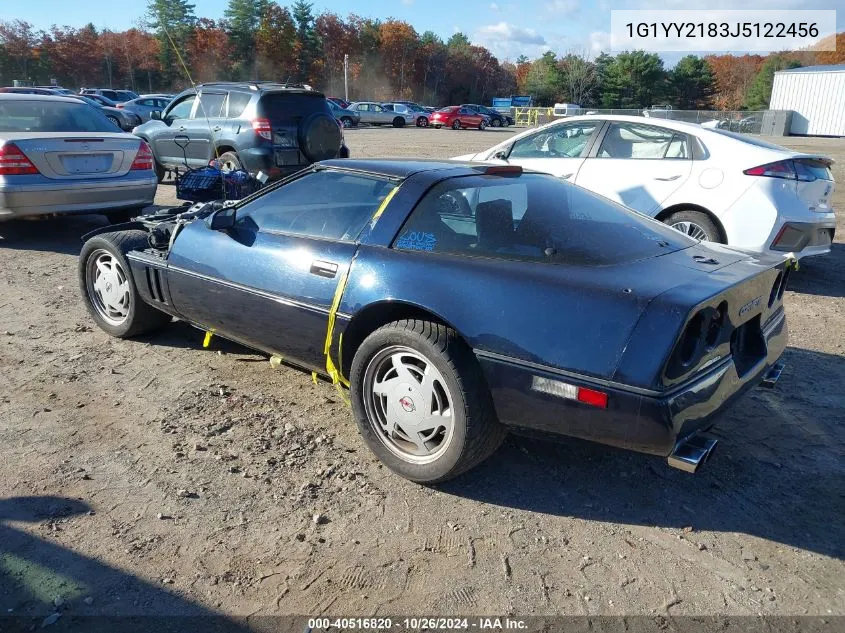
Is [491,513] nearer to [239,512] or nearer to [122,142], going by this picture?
[239,512]

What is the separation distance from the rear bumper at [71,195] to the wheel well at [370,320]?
5129 mm

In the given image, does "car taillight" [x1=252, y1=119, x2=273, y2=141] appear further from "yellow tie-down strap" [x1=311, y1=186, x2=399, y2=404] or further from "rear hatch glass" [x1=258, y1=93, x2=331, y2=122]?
"yellow tie-down strap" [x1=311, y1=186, x2=399, y2=404]

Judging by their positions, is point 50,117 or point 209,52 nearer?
point 50,117

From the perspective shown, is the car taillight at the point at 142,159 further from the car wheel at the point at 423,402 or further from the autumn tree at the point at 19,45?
the autumn tree at the point at 19,45

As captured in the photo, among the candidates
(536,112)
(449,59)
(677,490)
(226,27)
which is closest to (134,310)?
(677,490)

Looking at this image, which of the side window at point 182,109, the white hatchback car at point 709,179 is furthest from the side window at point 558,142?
the side window at point 182,109

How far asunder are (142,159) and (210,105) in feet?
9.59

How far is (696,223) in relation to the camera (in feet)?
19.5

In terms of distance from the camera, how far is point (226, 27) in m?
64.2

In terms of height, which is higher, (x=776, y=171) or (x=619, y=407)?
(x=776, y=171)

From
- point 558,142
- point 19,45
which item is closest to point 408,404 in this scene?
point 558,142

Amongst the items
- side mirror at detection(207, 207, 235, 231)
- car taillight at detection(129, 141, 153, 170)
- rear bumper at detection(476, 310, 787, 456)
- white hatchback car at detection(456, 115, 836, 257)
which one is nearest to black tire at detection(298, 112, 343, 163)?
car taillight at detection(129, 141, 153, 170)

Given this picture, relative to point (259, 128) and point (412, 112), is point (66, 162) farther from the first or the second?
point (412, 112)

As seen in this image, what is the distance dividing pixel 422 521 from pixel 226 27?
70618mm
